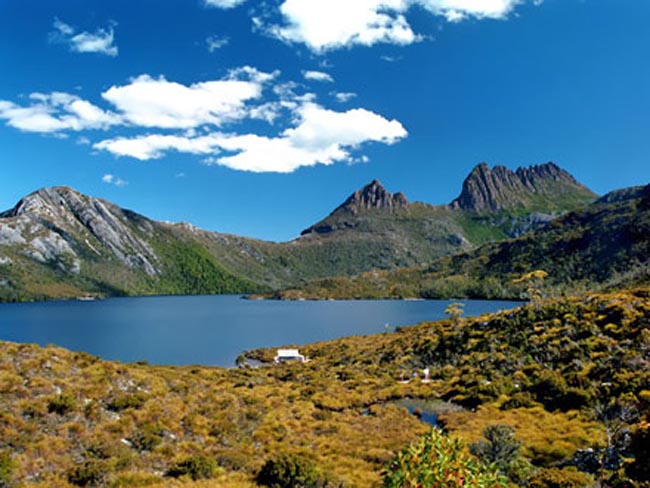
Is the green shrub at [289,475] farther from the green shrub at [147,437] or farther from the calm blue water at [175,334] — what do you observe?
the calm blue water at [175,334]

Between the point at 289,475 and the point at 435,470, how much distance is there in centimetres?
1162

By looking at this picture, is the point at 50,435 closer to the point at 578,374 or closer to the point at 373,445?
the point at 373,445

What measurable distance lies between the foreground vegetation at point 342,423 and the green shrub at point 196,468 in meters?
0.06

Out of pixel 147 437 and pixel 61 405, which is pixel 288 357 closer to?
pixel 147 437

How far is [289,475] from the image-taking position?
2206 centimetres

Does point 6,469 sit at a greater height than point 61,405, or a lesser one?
lesser

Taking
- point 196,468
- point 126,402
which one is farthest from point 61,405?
point 196,468

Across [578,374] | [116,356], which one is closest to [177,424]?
[578,374]

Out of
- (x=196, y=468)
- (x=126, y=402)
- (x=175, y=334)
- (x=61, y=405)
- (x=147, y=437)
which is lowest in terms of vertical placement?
(x=175, y=334)

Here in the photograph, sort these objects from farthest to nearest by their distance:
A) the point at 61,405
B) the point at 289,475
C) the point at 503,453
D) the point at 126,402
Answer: the point at 126,402, the point at 503,453, the point at 61,405, the point at 289,475

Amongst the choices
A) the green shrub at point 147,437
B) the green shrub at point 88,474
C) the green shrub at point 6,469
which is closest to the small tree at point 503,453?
the green shrub at point 147,437

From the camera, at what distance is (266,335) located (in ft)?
495

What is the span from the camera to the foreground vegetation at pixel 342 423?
67.9ft

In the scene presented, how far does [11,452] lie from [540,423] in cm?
3760
